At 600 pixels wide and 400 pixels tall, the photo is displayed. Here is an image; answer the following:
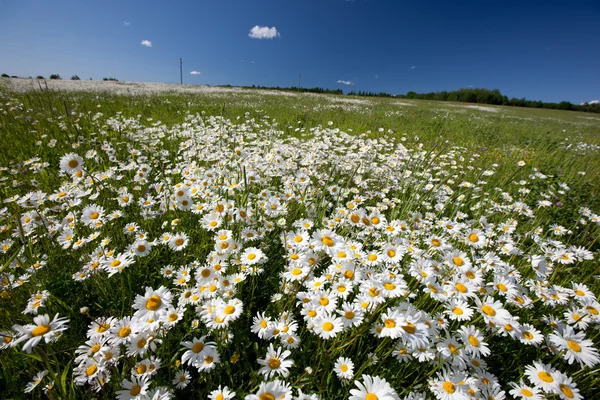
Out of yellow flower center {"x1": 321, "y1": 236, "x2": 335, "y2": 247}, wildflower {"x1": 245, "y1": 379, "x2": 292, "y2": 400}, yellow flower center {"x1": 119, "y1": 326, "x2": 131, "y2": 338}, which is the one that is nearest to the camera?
wildflower {"x1": 245, "y1": 379, "x2": 292, "y2": 400}

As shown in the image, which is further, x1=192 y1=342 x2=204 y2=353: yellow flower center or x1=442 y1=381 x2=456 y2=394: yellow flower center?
x1=192 y1=342 x2=204 y2=353: yellow flower center

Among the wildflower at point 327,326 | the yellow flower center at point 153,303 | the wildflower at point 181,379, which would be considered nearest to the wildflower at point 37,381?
A: the yellow flower center at point 153,303

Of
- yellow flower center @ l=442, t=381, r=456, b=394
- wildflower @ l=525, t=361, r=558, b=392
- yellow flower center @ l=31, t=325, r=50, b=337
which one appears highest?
yellow flower center @ l=31, t=325, r=50, b=337

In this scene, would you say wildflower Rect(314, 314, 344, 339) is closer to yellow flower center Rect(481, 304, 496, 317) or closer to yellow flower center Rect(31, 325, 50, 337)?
yellow flower center Rect(481, 304, 496, 317)

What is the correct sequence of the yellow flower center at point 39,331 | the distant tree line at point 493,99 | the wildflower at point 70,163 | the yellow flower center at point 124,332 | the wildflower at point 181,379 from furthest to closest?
the distant tree line at point 493,99, the wildflower at point 70,163, the wildflower at point 181,379, the yellow flower center at point 124,332, the yellow flower center at point 39,331

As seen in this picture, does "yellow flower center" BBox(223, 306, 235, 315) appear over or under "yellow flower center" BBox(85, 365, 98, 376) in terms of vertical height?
over

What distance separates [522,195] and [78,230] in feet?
20.7

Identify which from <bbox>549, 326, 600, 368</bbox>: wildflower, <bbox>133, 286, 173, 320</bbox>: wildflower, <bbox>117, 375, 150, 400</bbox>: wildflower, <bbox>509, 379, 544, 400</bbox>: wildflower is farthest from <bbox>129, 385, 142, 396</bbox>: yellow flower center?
<bbox>549, 326, 600, 368</bbox>: wildflower

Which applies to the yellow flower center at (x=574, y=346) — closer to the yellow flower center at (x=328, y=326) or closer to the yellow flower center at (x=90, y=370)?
the yellow flower center at (x=328, y=326)

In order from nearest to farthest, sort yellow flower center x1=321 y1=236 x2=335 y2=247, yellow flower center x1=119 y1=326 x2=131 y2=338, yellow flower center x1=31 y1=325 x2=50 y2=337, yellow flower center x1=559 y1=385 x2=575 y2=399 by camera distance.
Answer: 1. yellow flower center x1=31 y1=325 x2=50 y2=337
2. yellow flower center x1=559 y1=385 x2=575 y2=399
3. yellow flower center x1=119 y1=326 x2=131 y2=338
4. yellow flower center x1=321 y1=236 x2=335 y2=247

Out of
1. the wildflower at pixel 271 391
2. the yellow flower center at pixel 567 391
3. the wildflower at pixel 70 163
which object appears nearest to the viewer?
the wildflower at pixel 271 391

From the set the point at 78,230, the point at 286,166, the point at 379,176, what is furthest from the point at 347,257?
the point at 379,176

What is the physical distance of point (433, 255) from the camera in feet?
6.98

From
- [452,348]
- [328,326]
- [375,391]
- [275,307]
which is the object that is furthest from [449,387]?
[275,307]
